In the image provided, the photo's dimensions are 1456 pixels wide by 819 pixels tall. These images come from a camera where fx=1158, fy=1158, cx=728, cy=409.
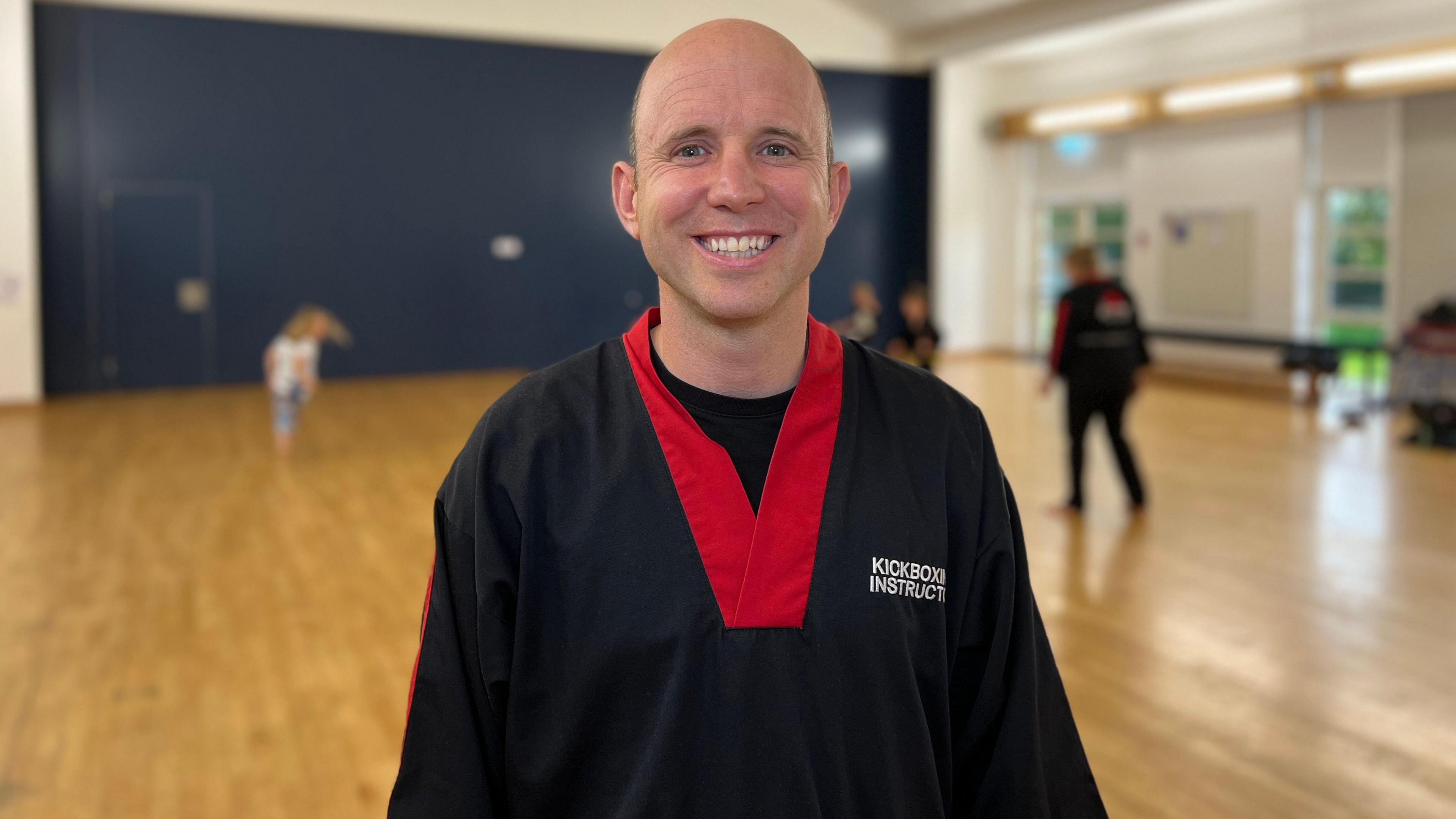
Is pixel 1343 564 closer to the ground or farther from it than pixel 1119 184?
closer to the ground

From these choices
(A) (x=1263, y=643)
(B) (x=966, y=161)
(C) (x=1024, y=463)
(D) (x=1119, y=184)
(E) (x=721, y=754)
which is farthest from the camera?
(B) (x=966, y=161)

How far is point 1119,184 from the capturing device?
51.0 ft

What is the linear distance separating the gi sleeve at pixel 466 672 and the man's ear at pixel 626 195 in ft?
1.10

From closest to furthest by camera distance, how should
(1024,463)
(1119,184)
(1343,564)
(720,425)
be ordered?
(720,425) → (1343,564) → (1024,463) → (1119,184)

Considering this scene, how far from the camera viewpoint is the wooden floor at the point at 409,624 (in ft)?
11.8

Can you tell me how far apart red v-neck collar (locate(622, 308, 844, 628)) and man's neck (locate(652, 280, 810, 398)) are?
29 millimetres

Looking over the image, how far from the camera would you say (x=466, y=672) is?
139 centimetres

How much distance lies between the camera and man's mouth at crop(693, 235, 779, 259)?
1.35 meters

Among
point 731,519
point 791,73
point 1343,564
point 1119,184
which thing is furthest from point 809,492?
point 1119,184

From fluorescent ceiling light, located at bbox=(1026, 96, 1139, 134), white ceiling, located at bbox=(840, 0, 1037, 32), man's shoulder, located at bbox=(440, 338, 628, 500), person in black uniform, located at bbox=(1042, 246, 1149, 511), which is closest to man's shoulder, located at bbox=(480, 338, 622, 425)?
man's shoulder, located at bbox=(440, 338, 628, 500)

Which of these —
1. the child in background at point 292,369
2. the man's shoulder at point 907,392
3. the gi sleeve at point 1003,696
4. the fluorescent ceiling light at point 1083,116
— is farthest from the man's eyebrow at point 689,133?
the fluorescent ceiling light at point 1083,116

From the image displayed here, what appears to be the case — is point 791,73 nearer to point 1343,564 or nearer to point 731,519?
point 731,519

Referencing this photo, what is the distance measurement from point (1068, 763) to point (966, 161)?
53.5 feet

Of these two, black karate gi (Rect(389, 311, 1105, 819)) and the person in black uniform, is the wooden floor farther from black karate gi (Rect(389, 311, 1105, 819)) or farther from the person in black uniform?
black karate gi (Rect(389, 311, 1105, 819))
